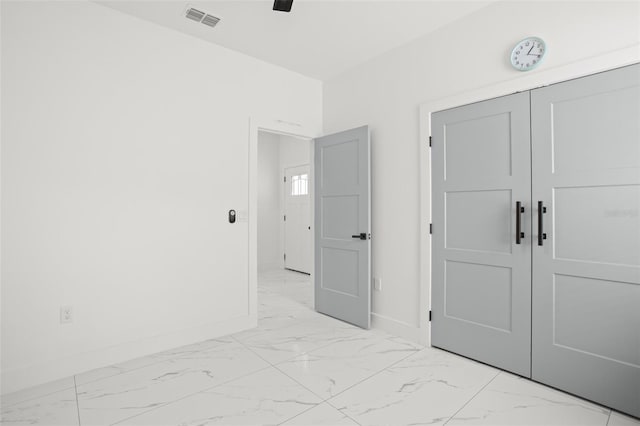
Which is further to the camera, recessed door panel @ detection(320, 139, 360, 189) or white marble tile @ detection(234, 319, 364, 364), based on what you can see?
recessed door panel @ detection(320, 139, 360, 189)

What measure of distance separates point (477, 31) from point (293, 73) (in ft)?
6.23

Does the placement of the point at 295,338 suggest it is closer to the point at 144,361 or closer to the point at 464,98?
the point at 144,361

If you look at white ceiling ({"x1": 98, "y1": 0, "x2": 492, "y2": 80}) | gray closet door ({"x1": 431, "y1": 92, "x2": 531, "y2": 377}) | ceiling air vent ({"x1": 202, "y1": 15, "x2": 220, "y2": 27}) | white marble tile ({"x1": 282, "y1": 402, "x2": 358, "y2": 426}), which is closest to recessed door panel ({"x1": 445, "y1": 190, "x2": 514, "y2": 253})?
gray closet door ({"x1": 431, "y1": 92, "x2": 531, "y2": 377})

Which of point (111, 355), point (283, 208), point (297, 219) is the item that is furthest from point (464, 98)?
point (283, 208)

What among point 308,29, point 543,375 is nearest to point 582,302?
point 543,375

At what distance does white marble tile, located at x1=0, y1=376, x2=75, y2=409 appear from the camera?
2.07m

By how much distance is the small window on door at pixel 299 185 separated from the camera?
603 cm

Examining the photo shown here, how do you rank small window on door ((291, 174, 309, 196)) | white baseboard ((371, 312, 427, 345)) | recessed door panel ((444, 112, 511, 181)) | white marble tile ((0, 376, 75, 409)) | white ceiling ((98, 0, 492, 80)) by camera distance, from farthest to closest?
small window on door ((291, 174, 309, 196))
white baseboard ((371, 312, 427, 345))
white ceiling ((98, 0, 492, 80))
recessed door panel ((444, 112, 511, 181))
white marble tile ((0, 376, 75, 409))

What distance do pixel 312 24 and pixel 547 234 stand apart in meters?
2.40

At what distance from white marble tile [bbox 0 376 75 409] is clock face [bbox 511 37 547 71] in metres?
3.77

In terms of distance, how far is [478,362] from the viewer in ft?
8.45

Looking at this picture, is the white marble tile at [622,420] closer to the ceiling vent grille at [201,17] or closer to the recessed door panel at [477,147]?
the recessed door panel at [477,147]

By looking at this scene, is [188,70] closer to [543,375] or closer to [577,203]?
[577,203]

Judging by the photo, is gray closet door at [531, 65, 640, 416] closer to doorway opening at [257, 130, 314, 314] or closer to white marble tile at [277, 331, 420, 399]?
white marble tile at [277, 331, 420, 399]
